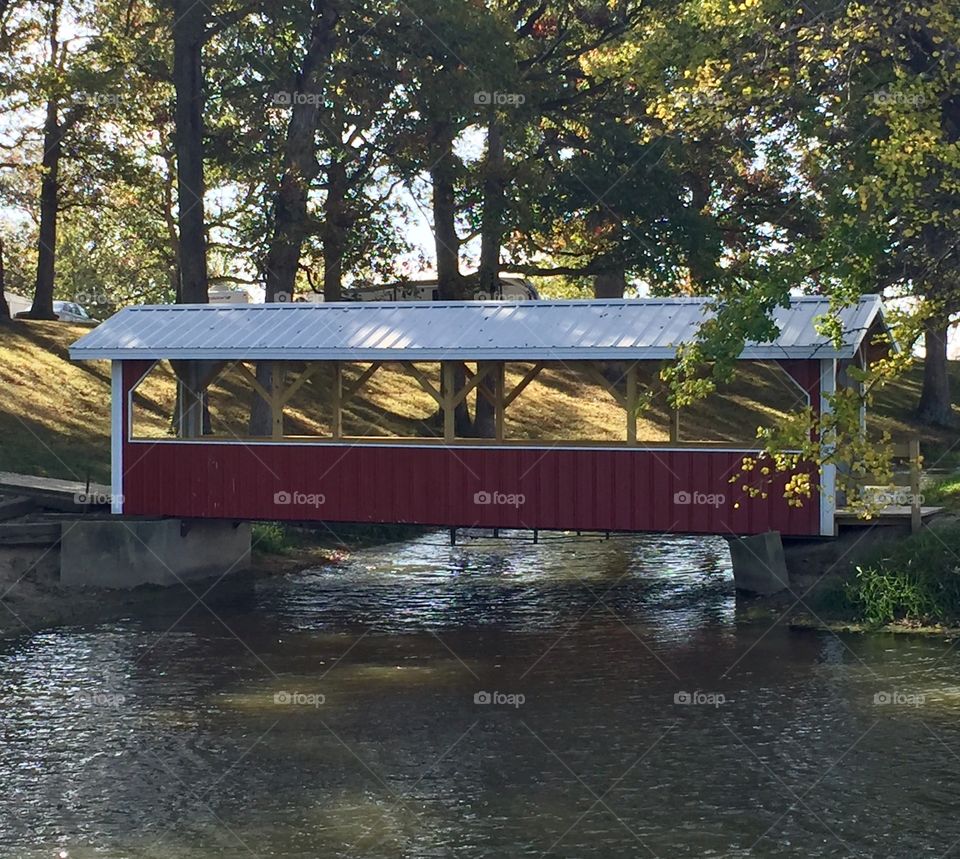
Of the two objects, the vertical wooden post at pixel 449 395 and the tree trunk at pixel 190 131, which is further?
the tree trunk at pixel 190 131

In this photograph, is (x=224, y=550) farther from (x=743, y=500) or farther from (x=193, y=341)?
(x=743, y=500)

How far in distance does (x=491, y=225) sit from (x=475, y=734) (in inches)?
779

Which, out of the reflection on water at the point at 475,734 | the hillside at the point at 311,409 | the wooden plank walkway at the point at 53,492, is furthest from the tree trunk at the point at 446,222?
the reflection on water at the point at 475,734

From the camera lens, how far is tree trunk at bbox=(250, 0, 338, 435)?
31.5 m

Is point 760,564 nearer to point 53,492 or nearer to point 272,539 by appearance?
point 272,539

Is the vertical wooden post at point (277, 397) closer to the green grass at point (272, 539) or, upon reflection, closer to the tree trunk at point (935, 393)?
the green grass at point (272, 539)

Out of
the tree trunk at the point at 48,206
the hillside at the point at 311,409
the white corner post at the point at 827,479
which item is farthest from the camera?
the tree trunk at the point at 48,206

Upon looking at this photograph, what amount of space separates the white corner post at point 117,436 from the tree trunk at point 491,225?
32.5 feet

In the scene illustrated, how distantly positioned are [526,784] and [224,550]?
13146 mm

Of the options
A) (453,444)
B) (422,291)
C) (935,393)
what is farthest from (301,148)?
(935,393)

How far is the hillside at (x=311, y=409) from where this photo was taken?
3253cm

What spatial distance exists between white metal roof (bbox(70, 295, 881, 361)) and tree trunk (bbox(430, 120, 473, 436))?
956cm

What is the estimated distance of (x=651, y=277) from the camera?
Answer: 3569cm

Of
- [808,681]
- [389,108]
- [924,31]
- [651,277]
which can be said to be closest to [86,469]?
[389,108]
